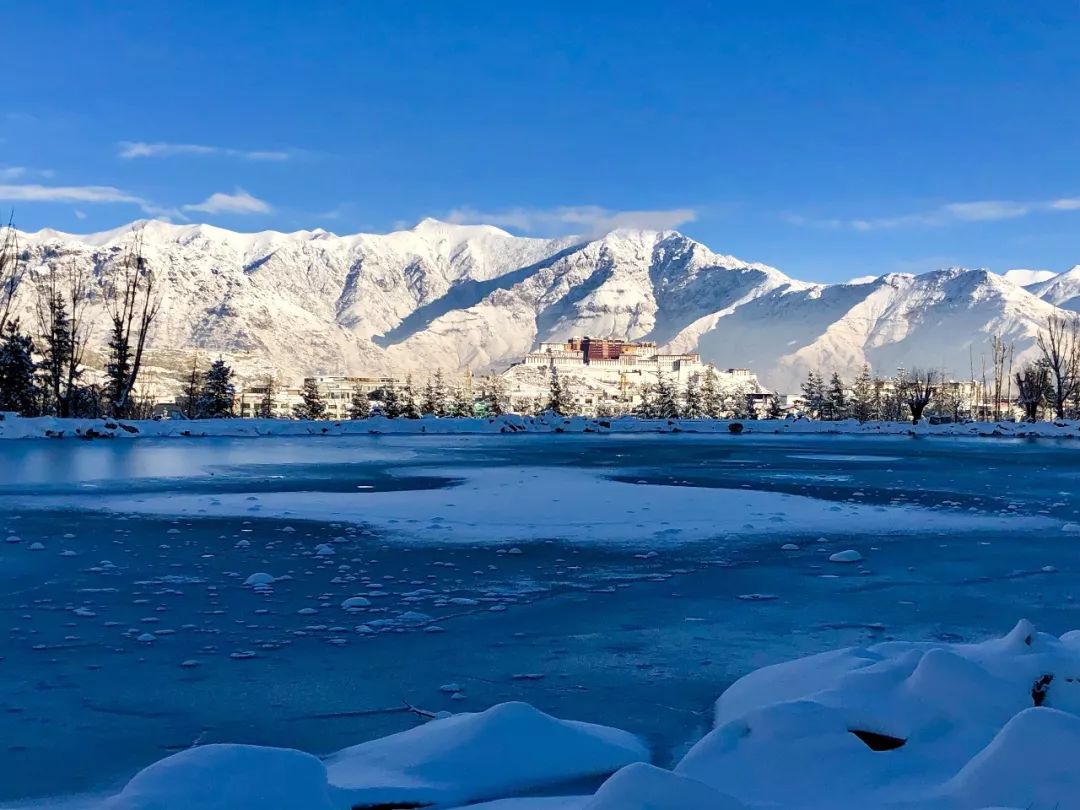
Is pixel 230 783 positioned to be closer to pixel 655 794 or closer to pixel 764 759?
pixel 655 794

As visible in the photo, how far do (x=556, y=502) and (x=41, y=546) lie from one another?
615 cm

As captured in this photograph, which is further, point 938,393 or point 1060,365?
point 938,393

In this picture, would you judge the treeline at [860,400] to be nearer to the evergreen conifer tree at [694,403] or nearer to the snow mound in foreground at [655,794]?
the evergreen conifer tree at [694,403]

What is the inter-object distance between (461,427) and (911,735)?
35.6 metres

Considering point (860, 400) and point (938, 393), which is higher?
point (938, 393)

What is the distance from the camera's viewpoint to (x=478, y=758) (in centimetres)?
315

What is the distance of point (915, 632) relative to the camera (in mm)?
5238

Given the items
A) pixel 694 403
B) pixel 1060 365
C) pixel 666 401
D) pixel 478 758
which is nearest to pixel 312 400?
pixel 666 401

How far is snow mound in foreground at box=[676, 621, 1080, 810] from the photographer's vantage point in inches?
101

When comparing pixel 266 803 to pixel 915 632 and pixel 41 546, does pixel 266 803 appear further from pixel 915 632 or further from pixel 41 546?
pixel 41 546

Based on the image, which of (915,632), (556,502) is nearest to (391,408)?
(556,502)

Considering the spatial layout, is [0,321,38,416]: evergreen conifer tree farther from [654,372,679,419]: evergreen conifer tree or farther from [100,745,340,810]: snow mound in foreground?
[100,745,340,810]: snow mound in foreground

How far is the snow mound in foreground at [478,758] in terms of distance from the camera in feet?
9.70

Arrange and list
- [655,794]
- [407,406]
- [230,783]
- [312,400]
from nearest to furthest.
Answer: [655,794], [230,783], [312,400], [407,406]
